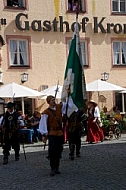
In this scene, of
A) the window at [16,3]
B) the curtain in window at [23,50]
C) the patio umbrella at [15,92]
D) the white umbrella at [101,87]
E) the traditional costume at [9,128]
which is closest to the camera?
the traditional costume at [9,128]

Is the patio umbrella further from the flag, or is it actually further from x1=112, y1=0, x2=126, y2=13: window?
the flag

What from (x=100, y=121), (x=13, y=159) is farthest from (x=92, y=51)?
(x=13, y=159)

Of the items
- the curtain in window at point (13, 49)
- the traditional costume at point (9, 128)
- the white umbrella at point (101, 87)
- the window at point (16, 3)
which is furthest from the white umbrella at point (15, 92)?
the traditional costume at point (9, 128)

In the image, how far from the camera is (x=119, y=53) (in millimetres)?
25047

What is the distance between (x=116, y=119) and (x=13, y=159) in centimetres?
884

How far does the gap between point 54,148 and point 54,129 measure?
42 centimetres

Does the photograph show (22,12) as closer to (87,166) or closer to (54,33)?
(54,33)

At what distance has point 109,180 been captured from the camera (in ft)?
30.1

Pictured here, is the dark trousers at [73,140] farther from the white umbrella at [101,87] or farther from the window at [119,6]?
the window at [119,6]

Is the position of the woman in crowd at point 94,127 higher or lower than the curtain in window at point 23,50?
lower

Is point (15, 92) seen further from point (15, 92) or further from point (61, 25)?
point (61, 25)

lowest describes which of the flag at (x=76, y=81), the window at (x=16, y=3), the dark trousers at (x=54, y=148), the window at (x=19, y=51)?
the dark trousers at (x=54, y=148)

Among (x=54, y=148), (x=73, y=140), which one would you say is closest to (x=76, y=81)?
(x=54, y=148)

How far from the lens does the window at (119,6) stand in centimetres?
2505
